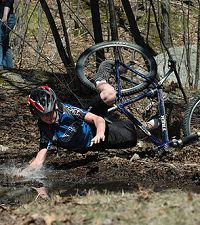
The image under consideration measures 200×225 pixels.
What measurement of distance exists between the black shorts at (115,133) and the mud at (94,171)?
204 millimetres

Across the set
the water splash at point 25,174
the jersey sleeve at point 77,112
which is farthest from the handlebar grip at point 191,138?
the water splash at point 25,174

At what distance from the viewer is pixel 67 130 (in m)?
7.57

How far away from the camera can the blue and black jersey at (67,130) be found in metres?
7.52

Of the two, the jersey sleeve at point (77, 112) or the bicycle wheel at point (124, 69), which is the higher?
the bicycle wheel at point (124, 69)

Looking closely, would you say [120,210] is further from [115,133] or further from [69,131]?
[115,133]

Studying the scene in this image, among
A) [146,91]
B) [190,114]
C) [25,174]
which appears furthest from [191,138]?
[25,174]

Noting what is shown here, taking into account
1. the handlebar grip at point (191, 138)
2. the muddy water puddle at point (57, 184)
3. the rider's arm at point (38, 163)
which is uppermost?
the handlebar grip at point (191, 138)

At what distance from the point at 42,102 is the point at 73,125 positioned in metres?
0.63

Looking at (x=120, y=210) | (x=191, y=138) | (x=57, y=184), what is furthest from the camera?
(x=191, y=138)

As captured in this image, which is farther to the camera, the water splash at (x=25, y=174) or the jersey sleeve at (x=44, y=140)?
the jersey sleeve at (x=44, y=140)

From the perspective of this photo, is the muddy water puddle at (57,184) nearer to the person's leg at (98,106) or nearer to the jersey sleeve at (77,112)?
the jersey sleeve at (77,112)

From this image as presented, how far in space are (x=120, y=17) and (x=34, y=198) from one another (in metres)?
16.0

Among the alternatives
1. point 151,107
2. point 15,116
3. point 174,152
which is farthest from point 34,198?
point 15,116

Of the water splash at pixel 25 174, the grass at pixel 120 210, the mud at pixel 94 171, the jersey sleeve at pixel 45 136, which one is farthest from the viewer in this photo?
the jersey sleeve at pixel 45 136
